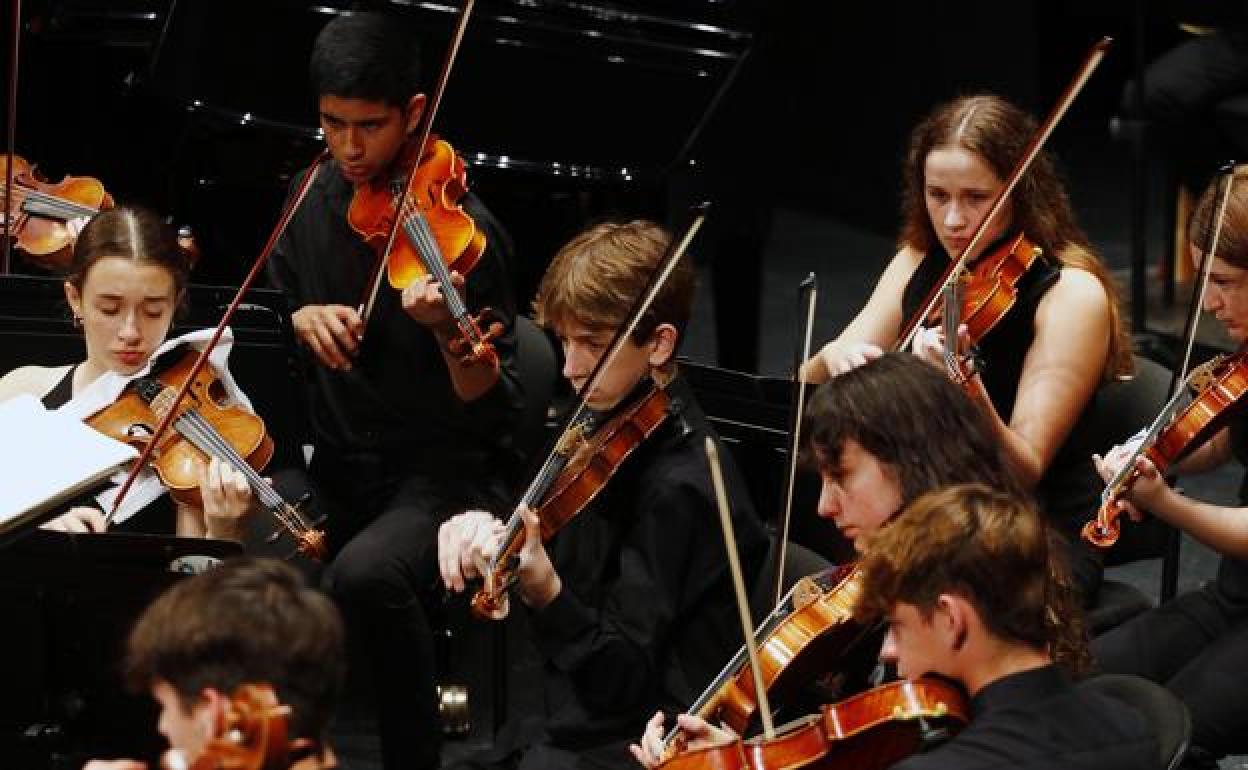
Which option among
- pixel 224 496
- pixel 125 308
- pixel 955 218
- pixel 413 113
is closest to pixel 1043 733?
pixel 955 218

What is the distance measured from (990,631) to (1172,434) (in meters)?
0.90

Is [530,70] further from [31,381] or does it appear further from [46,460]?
[46,460]

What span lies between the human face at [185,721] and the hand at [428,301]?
56.0 inches

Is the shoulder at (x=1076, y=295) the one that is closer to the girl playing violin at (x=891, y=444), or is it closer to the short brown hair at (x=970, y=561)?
the girl playing violin at (x=891, y=444)

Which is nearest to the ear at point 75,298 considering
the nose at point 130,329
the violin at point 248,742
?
the nose at point 130,329

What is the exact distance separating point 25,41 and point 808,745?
3.41 metres

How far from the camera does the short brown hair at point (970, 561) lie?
2.28 meters

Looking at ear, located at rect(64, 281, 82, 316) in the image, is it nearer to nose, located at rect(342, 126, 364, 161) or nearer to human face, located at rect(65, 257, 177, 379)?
human face, located at rect(65, 257, 177, 379)

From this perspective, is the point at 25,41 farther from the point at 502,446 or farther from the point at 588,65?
the point at 502,446

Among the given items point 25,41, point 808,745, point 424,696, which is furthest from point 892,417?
point 25,41

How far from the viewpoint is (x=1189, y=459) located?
11.2 feet

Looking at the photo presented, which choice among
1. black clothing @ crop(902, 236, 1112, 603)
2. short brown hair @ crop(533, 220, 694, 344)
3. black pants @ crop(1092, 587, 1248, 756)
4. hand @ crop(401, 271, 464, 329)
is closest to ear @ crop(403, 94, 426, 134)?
hand @ crop(401, 271, 464, 329)

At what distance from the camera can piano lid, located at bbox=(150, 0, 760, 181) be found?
4.66m

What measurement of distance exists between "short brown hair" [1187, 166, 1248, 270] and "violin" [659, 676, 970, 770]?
1101 millimetres
